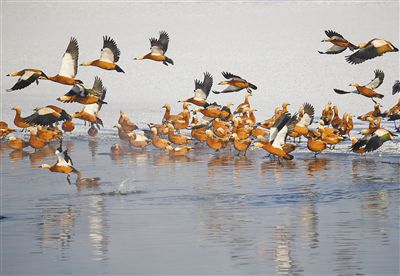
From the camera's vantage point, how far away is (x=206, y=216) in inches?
501

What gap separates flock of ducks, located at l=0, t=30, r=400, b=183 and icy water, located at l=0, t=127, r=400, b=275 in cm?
41

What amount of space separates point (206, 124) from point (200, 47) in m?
12.6

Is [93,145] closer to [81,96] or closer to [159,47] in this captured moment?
[159,47]

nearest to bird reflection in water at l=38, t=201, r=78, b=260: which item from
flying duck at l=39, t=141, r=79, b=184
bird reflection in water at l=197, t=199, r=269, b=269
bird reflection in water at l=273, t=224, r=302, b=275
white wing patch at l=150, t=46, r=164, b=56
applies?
bird reflection in water at l=197, t=199, r=269, b=269

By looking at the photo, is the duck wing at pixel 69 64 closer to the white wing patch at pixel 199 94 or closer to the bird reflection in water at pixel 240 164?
the bird reflection in water at pixel 240 164

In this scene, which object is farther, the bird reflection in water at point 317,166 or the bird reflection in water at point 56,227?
the bird reflection in water at point 317,166

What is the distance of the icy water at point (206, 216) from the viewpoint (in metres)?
10.3

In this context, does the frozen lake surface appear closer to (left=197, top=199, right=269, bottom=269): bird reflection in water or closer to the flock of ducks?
(left=197, top=199, right=269, bottom=269): bird reflection in water

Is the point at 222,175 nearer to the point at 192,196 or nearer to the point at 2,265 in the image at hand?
the point at 192,196

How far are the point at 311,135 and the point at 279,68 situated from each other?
11.9 m

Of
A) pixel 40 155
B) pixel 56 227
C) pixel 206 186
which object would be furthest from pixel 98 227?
pixel 40 155

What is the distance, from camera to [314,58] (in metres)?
31.8

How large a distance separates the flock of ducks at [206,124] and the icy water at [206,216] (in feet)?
1.33

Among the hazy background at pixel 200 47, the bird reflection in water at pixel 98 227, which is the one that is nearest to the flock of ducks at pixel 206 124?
the bird reflection in water at pixel 98 227
